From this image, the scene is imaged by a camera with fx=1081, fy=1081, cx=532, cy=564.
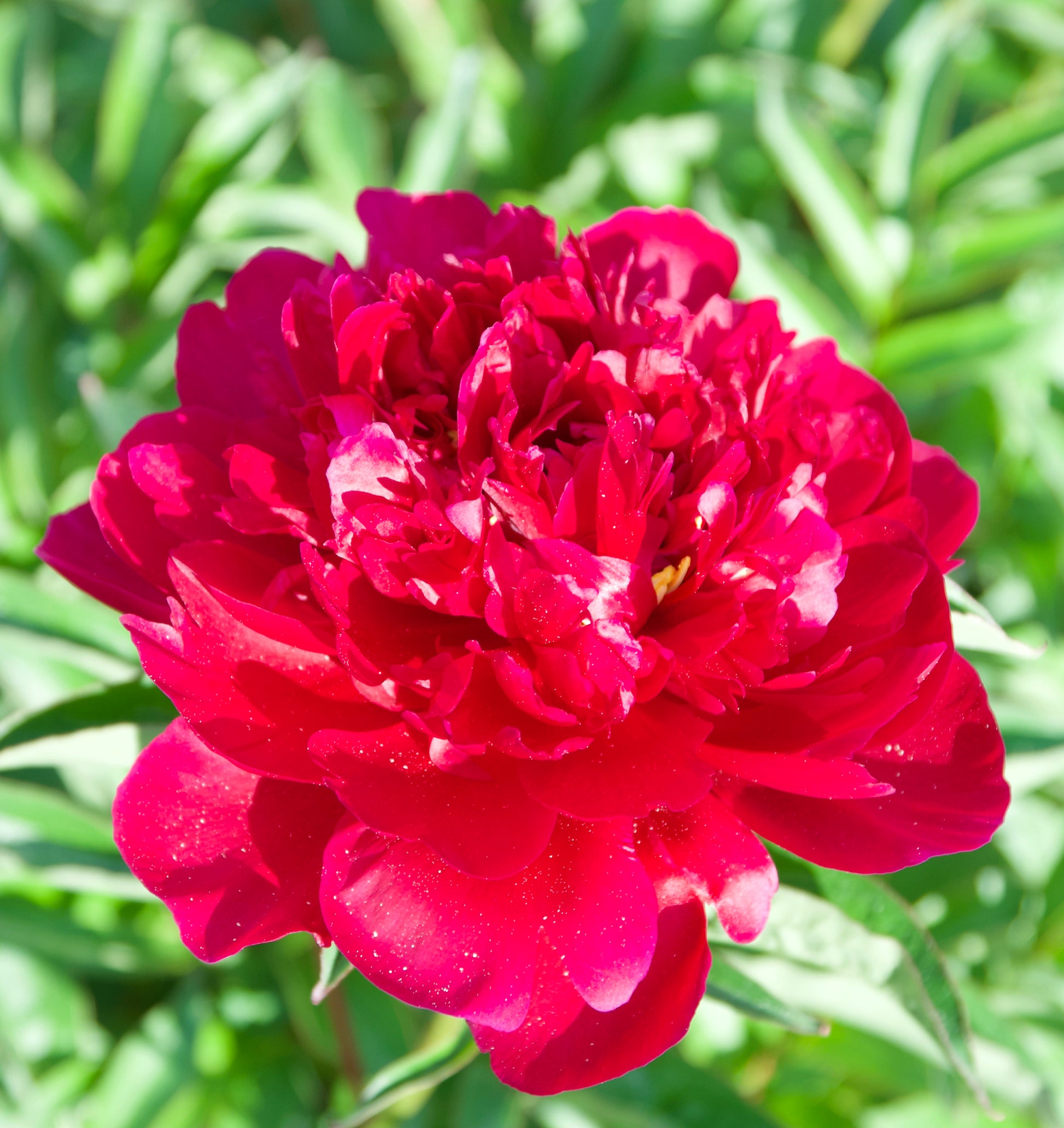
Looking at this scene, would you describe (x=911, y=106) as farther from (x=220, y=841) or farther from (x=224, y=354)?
(x=220, y=841)

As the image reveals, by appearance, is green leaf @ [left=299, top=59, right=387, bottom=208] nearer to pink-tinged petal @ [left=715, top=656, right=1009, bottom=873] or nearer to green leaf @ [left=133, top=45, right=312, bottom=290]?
green leaf @ [left=133, top=45, right=312, bottom=290]

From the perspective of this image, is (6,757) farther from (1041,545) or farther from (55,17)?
(55,17)

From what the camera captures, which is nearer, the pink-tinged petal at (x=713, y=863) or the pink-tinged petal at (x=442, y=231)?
the pink-tinged petal at (x=713, y=863)

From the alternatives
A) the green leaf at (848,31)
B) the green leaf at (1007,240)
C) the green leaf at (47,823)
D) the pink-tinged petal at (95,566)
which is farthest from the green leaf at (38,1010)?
the green leaf at (848,31)

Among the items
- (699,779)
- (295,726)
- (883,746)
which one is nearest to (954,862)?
(883,746)

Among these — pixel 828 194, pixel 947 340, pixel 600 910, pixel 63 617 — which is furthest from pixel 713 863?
pixel 828 194

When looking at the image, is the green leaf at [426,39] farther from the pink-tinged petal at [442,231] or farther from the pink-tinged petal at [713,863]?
the pink-tinged petal at [713,863]
